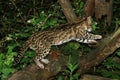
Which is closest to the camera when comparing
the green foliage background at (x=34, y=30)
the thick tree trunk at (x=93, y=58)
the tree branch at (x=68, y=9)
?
the thick tree trunk at (x=93, y=58)

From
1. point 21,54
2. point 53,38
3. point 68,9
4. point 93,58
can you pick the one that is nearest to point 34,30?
point 68,9

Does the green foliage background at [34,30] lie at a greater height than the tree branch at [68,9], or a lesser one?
lesser

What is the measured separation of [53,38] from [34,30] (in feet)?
5.36

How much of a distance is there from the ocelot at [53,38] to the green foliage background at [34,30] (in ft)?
0.83

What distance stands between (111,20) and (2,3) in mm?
4232

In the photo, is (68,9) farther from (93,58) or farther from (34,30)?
(93,58)

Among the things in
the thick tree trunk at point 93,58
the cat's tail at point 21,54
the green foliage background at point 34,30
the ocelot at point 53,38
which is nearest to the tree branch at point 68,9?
the green foliage background at point 34,30

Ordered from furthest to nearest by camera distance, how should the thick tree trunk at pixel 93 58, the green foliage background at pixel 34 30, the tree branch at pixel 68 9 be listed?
1. the tree branch at pixel 68 9
2. the green foliage background at pixel 34 30
3. the thick tree trunk at pixel 93 58

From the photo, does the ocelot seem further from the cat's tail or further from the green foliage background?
the green foliage background

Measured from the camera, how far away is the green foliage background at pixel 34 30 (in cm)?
663

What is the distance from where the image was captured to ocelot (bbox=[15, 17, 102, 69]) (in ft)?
21.8

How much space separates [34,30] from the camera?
8.49m

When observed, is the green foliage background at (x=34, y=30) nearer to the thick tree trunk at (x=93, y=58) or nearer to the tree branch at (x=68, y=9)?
the thick tree trunk at (x=93, y=58)

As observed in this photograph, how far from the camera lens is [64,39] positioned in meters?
7.24
